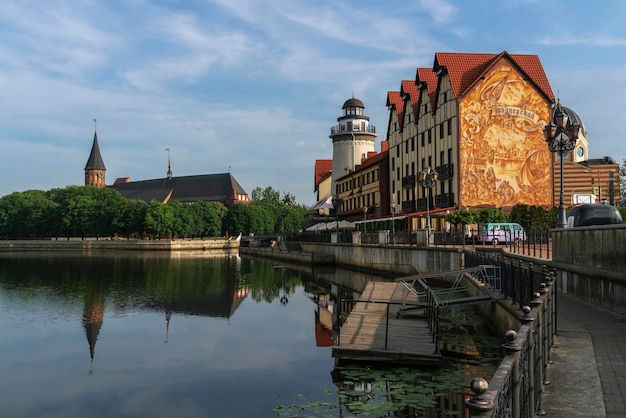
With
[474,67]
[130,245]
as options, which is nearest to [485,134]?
[474,67]

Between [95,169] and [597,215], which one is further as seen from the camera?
[95,169]

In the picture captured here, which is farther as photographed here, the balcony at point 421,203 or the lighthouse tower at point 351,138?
the lighthouse tower at point 351,138

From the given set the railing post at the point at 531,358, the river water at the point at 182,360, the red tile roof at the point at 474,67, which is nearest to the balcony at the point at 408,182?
the red tile roof at the point at 474,67

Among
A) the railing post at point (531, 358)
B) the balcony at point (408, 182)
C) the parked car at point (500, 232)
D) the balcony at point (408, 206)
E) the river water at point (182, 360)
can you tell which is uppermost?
the balcony at point (408, 182)

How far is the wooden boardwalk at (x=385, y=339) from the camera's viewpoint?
15188mm

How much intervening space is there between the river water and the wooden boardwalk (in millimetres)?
549

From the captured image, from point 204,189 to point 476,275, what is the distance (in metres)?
164

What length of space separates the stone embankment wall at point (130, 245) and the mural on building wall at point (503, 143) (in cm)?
7425

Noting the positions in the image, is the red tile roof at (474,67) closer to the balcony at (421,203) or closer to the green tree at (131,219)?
the balcony at (421,203)

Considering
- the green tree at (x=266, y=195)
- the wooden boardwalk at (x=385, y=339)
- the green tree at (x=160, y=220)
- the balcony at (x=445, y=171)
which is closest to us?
the wooden boardwalk at (x=385, y=339)

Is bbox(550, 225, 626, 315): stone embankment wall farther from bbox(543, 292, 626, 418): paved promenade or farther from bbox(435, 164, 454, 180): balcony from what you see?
bbox(435, 164, 454, 180): balcony

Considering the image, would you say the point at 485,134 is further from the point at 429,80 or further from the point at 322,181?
the point at 322,181

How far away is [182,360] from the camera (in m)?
18.8

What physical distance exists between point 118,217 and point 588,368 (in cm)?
12680
